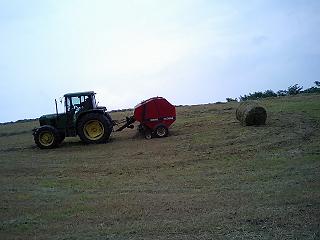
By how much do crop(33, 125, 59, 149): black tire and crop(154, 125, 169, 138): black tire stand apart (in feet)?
13.2

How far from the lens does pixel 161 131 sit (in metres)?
17.7

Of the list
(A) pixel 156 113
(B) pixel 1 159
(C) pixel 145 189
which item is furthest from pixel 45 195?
(A) pixel 156 113

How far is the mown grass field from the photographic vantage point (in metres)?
6.49

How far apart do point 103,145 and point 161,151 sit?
11.5 ft

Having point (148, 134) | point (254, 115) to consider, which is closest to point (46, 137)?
point (148, 134)

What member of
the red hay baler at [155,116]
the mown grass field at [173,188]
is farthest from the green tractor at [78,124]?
the red hay baler at [155,116]

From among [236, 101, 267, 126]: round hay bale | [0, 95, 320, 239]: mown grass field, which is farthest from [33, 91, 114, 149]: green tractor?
[236, 101, 267, 126]: round hay bale

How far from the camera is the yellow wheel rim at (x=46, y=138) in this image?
17.4 metres

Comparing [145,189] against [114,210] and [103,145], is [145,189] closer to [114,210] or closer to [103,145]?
[114,210]

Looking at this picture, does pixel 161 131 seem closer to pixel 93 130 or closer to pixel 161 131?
pixel 161 131

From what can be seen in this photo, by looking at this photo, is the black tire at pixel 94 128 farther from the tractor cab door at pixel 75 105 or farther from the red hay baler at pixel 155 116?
the red hay baler at pixel 155 116

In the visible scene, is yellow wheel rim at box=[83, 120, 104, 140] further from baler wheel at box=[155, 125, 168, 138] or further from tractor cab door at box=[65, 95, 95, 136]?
baler wheel at box=[155, 125, 168, 138]

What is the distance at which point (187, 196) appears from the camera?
8.37 m

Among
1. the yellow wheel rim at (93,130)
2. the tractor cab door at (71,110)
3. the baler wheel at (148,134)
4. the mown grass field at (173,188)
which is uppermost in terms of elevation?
the tractor cab door at (71,110)
